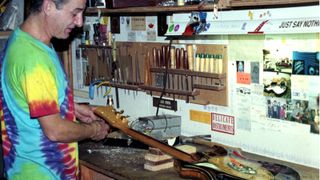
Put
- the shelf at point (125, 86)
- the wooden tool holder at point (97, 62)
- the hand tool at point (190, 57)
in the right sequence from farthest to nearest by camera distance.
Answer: the wooden tool holder at point (97, 62) < the shelf at point (125, 86) < the hand tool at point (190, 57)

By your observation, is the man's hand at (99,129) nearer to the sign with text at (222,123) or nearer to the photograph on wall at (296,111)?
the sign with text at (222,123)

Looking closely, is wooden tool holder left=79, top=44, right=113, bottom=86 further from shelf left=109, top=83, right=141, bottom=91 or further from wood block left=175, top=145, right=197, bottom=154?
wood block left=175, top=145, right=197, bottom=154

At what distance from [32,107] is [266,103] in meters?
1.07

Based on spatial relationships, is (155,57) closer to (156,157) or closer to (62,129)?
(156,157)

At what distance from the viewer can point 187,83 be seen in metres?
2.51

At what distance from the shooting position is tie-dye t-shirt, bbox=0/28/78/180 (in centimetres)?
181

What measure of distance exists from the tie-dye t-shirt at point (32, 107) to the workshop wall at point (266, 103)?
788mm

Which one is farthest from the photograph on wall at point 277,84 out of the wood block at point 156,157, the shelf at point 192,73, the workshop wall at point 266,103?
the wood block at point 156,157

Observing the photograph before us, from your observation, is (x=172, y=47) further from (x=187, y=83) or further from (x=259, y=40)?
(x=259, y=40)

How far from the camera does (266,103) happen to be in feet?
7.18

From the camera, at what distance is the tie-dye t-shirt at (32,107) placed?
181cm

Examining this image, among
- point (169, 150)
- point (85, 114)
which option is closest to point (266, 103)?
point (169, 150)

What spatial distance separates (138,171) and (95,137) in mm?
261

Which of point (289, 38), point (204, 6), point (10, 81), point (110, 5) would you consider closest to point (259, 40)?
point (289, 38)
